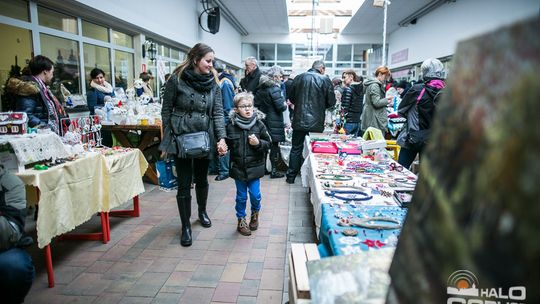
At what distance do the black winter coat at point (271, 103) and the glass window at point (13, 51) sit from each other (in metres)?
2.71

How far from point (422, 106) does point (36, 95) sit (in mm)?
3548

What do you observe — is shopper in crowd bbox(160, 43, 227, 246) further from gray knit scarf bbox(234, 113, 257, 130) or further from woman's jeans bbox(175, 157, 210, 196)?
gray knit scarf bbox(234, 113, 257, 130)

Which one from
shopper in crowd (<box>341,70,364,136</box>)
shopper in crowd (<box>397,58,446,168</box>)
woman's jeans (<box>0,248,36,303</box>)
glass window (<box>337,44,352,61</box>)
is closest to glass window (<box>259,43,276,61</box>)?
glass window (<box>337,44,352,61</box>)

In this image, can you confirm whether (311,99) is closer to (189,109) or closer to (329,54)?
(189,109)

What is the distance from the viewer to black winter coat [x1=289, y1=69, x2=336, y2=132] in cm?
471

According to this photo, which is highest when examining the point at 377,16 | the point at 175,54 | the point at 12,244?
the point at 377,16

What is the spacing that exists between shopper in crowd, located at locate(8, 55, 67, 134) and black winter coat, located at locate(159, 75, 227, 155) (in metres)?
1.07

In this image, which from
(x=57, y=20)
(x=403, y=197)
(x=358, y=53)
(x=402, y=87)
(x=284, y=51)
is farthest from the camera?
(x=284, y=51)

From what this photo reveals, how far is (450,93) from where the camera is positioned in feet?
2.11

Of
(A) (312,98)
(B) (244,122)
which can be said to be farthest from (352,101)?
(B) (244,122)

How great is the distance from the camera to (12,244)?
1.83 metres

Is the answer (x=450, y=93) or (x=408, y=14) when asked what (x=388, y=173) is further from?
(x=408, y=14)

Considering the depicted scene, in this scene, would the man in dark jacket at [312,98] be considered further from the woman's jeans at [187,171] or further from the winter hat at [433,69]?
the woman's jeans at [187,171]

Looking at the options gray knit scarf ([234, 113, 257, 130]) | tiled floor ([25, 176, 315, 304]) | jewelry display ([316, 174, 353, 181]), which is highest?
gray knit scarf ([234, 113, 257, 130])
